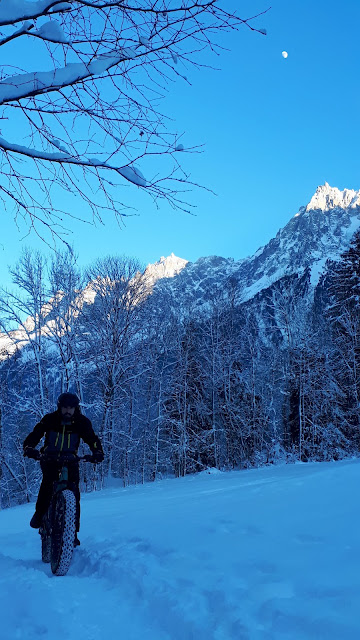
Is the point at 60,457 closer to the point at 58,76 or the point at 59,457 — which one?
the point at 59,457

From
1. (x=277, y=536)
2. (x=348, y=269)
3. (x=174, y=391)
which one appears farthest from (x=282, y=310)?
(x=277, y=536)

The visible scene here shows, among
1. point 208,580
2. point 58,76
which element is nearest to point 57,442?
point 208,580

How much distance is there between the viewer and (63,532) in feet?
12.0

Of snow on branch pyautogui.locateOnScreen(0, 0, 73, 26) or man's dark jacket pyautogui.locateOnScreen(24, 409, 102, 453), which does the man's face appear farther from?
snow on branch pyautogui.locateOnScreen(0, 0, 73, 26)

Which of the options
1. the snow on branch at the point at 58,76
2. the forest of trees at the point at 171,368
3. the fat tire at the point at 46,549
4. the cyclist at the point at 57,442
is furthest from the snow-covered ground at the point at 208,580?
the forest of trees at the point at 171,368

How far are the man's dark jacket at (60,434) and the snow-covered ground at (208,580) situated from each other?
0.99m

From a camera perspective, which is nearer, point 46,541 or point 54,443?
point 46,541

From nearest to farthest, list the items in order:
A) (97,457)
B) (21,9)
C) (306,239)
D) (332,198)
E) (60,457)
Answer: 1. (21,9)
2. (60,457)
3. (97,457)
4. (306,239)
5. (332,198)

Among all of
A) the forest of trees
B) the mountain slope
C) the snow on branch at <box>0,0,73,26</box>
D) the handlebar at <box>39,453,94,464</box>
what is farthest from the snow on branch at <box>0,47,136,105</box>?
the mountain slope

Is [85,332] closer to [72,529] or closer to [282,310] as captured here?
[282,310]

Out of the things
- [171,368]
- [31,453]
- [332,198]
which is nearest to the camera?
[31,453]

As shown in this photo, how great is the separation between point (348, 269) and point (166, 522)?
987 inches

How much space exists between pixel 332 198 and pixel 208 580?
18652 centimetres

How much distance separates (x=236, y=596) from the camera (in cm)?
243
